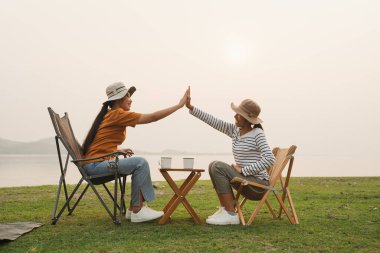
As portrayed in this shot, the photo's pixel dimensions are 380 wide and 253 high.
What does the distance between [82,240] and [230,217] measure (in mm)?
1853

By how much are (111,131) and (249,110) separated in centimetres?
183

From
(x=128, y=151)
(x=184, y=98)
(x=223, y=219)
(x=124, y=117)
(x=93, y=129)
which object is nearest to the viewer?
(x=223, y=219)

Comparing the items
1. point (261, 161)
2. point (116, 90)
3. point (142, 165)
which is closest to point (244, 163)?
point (261, 161)

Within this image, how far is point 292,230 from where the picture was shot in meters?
5.01

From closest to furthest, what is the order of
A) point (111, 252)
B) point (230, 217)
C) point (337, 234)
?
1. point (111, 252)
2. point (337, 234)
3. point (230, 217)

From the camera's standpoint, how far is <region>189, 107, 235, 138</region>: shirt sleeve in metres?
5.93

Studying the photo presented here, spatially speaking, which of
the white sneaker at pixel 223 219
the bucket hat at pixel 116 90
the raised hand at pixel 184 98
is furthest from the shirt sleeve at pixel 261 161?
the bucket hat at pixel 116 90

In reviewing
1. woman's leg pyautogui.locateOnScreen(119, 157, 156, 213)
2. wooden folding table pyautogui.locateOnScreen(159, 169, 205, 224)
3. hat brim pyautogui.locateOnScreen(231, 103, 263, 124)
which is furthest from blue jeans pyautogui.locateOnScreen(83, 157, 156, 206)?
hat brim pyautogui.locateOnScreen(231, 103, 263, 124)

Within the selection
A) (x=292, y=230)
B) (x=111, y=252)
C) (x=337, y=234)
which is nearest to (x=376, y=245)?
(x=337, y=234)

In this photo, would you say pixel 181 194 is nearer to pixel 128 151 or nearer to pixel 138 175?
pixel 138 175

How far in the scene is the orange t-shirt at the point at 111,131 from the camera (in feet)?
17.6

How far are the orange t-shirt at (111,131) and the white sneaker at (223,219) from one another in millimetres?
1570

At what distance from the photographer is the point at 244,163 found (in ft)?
18.2

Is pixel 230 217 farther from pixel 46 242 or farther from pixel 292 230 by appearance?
pixel 46 242
